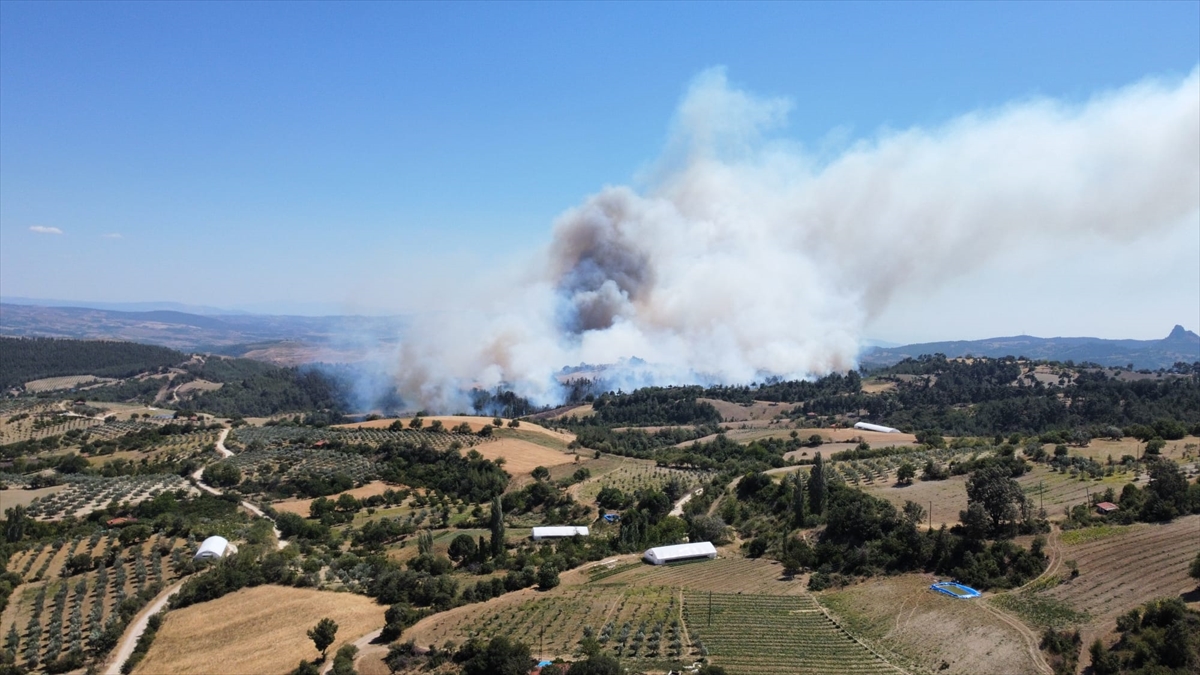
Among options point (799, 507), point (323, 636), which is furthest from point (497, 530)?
point (799, 507)

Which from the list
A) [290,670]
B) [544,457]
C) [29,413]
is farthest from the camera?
[29,413]

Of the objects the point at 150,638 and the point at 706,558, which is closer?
the point at 150,638

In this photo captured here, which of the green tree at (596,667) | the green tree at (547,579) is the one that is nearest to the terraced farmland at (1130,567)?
the green tree at (596,667)

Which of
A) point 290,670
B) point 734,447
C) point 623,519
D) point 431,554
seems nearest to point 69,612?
point 290,670

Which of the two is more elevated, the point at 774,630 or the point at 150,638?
the point at 774,630

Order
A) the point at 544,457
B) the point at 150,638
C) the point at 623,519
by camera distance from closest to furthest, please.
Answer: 1. the point at 150,638
2. the point at 623,519
3. the point at 544,457

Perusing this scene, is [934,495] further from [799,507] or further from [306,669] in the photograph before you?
[306,669]

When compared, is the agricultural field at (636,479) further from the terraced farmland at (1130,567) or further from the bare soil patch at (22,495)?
the bare soil patch at (22,495)

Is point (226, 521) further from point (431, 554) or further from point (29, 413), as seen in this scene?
point (29, 413)
